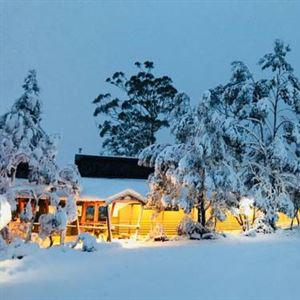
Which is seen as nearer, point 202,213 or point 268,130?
point 202,213

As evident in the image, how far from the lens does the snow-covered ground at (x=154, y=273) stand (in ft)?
26.4

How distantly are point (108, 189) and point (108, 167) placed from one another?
14.9ft

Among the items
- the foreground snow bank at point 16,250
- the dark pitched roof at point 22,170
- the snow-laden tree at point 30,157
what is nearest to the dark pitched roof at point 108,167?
the dark pitched roof at point 22,170

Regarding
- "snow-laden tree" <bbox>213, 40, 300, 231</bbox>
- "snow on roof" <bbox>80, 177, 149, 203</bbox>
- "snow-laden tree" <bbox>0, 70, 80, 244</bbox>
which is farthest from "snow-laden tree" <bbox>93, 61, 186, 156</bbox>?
"snow-laden tree" <bbox>0, 70, 80, 244</bbox>

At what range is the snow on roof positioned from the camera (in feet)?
57.9

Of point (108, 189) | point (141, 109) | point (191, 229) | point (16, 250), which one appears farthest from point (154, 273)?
point (141, 109)

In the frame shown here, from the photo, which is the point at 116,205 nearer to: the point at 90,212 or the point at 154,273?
the point at 90,212

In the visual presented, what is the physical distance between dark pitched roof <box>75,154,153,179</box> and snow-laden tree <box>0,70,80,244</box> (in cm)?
716

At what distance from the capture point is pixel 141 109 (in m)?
35.8

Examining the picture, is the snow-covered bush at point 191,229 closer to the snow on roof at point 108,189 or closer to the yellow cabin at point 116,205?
the yellow cabin at point 116,205

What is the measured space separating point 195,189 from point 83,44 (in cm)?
8542

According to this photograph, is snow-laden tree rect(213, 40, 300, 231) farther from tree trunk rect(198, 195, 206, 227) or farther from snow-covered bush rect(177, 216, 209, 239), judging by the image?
snow-covered bush rect(177, 216, 209, 239)

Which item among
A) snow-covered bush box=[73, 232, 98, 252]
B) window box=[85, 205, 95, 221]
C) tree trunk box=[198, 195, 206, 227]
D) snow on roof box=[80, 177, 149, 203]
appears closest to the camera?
snow-covered bush box=[73, 232, 98, 252]

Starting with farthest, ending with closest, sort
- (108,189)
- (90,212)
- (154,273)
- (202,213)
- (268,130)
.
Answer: (268,130) < (90,212) < (202,213) < (108,189) < (154,273)
